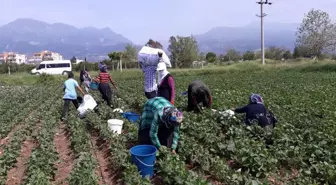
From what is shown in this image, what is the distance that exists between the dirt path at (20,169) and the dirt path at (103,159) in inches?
51.6

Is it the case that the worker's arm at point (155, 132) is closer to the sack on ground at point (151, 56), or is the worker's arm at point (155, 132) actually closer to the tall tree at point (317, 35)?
the sack on ground at point (151, 56)

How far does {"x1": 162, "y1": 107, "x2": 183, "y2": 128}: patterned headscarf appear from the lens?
4961 millimetres

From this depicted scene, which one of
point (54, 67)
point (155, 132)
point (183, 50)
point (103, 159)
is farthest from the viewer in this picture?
point (183, 50)

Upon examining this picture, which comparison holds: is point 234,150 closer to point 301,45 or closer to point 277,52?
point 301,45

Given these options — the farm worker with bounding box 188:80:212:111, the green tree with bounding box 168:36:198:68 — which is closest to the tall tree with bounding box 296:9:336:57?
the green tree with bounding box 168:36:198:68

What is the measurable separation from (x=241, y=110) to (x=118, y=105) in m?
5.30

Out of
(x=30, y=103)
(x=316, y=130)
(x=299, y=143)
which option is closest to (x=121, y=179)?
(x=299, y=143)

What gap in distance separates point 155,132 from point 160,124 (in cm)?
19

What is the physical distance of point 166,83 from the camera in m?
6.92

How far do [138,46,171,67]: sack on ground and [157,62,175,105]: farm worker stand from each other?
4.3 inches

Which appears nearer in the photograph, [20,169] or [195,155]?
[195,155]

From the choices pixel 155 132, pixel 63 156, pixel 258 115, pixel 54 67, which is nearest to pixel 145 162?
pixel 155 132

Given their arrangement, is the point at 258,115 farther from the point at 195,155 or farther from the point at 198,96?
the point at 198,96

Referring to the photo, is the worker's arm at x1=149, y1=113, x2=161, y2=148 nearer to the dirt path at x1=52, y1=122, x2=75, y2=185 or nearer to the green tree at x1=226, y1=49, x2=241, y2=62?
the dirt path at x1=52, y1=122, x2=75, y2=185
